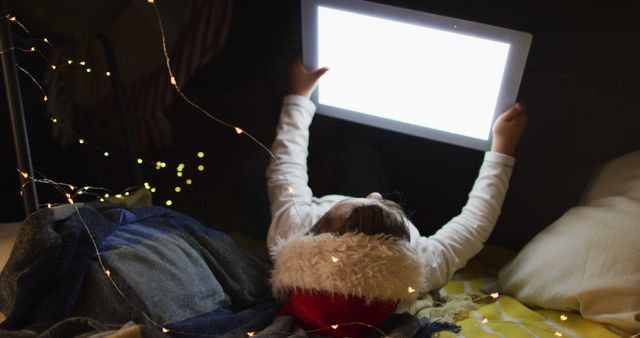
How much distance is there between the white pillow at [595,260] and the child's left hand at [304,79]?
57 cm

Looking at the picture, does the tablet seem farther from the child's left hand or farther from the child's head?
the child's head

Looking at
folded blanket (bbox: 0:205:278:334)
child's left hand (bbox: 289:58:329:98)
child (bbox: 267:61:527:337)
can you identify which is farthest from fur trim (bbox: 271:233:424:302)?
child's left hand (bbox: 289:58:329:98)

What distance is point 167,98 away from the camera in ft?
5.24

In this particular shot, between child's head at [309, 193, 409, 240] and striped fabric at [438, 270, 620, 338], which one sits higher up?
child's head at [309, 193, 409, 240]

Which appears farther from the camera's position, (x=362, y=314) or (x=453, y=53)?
(x=453, y=53)

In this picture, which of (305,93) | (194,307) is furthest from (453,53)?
(194,307)

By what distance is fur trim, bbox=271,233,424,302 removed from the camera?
101cm

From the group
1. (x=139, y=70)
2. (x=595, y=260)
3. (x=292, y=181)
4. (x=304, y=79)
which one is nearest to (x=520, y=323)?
(x=595, y=260)

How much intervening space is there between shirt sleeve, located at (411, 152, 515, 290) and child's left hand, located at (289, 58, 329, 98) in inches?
15.5

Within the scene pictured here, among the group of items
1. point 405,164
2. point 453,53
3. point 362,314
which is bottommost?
point 362,314

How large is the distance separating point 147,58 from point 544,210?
1.04m

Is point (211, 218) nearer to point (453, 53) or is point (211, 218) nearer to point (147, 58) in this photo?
point (147, 58)

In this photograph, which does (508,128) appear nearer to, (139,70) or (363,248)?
(363,248)

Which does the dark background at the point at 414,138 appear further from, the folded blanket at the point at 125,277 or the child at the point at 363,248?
the folded blanket at the point at 125,277
